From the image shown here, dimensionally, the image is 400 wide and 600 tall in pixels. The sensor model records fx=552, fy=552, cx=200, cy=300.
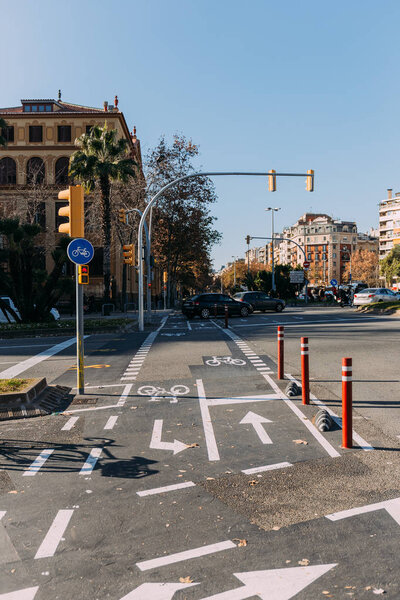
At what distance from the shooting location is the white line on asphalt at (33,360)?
459 inches

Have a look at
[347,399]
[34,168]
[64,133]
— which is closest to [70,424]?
[347,399]

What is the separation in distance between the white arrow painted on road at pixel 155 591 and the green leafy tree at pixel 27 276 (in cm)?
2037

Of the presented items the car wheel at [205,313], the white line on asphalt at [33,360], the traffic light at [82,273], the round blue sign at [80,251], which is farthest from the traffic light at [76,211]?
the car wheel at [205,313]

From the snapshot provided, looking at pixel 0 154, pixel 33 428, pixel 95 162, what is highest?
pixel 0 154

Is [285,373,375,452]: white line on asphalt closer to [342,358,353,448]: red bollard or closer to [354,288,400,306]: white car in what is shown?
[342,358,353,448]: red bollard

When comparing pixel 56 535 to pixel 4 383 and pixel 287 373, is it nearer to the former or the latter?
pixel 4 383

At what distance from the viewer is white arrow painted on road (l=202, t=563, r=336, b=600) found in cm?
308

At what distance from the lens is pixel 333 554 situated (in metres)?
3.53

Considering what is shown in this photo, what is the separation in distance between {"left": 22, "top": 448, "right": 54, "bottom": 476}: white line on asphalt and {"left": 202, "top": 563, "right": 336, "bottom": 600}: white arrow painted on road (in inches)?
111

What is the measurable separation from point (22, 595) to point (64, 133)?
173ft

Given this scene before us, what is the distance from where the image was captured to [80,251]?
29.8 ft

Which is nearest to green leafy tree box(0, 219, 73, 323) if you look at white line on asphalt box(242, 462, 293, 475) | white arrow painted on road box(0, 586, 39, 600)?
white line on asphalt box(242, 462, 293, 475)

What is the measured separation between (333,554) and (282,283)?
202 feet

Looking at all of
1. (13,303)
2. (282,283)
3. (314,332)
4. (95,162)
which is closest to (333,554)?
(314,332)
